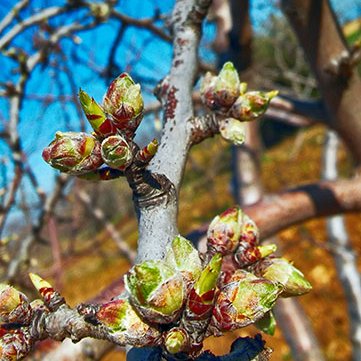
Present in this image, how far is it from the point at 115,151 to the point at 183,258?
0.41 ft

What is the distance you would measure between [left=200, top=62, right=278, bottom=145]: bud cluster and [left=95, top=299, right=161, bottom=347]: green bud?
0.93 ft

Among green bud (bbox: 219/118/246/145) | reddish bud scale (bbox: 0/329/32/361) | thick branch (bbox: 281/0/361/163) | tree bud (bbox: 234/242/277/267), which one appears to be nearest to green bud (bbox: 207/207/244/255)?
tree bud (bbox: 234/242/277/267)

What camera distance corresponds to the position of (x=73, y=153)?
0.49 m

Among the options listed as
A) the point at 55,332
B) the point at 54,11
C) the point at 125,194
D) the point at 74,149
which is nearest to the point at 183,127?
the point at 74,149

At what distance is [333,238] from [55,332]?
8.11ft

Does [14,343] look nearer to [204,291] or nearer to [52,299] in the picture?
[52,299]

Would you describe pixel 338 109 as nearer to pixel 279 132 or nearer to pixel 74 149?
pixel 74 149

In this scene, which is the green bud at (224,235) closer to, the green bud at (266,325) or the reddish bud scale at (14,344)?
the green bud at (266,325)

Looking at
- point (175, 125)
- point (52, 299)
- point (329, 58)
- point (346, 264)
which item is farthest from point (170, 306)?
point (346, 264)

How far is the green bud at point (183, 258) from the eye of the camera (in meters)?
0.45

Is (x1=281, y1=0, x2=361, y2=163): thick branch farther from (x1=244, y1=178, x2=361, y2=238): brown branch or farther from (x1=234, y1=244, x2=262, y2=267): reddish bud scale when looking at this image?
(x1=234, y1=244, x2=262, y2=267): reddish bud scale

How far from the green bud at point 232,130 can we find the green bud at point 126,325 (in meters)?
0.28

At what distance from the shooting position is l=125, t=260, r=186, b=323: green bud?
0.41 m

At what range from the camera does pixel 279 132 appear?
1141 cm
